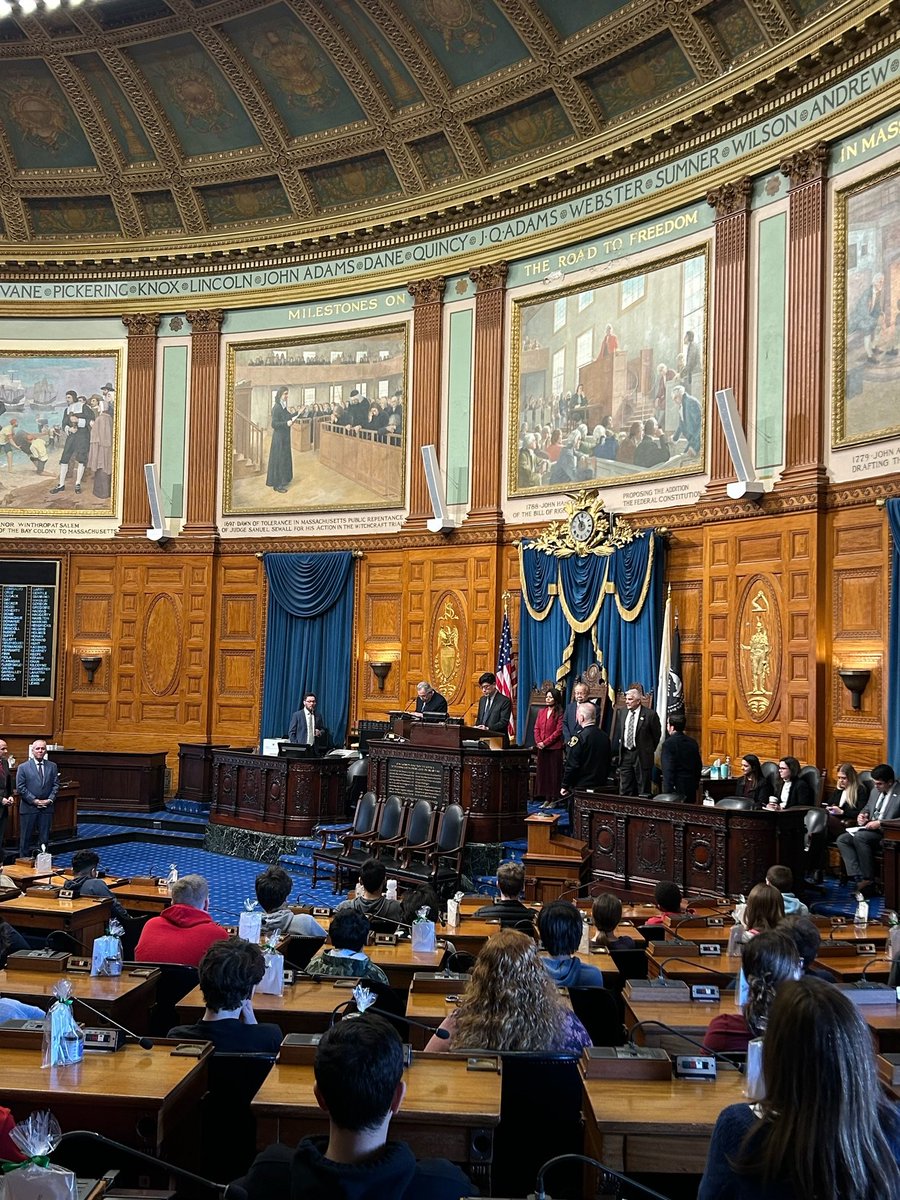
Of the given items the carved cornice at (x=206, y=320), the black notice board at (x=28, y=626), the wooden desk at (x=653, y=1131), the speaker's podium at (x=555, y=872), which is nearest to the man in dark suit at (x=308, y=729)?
the speaker's podium at (x=555, y=872)

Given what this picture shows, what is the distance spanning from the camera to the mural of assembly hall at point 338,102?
14562 millimetres

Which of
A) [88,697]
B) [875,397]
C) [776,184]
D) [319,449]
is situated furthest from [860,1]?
[88,697]

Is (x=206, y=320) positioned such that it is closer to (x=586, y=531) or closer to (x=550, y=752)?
(x=586, y=531)

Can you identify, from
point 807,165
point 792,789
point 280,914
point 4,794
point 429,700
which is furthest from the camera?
point 429,700

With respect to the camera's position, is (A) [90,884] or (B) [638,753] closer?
(A) [90,884]

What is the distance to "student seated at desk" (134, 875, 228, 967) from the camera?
5789 mm

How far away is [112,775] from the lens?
56.7ft

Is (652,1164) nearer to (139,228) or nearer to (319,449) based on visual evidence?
(319,449)

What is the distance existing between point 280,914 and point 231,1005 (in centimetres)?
239

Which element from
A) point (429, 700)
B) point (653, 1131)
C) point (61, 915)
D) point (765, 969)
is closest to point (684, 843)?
point (429, 700)

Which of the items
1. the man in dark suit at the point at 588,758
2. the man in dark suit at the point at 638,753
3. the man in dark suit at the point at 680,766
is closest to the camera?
the man in dark suit at the point at 680,766

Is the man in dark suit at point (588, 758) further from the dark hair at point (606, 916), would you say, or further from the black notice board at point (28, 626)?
the black notice board at point (28, 626)

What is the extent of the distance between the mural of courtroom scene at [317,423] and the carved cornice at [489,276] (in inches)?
64.0

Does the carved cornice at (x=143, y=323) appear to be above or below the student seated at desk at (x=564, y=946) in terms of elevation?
above
